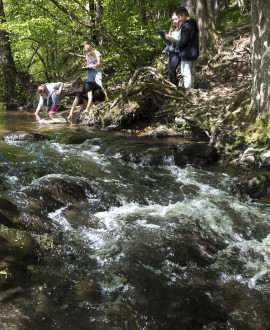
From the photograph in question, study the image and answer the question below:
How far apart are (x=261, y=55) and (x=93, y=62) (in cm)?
601

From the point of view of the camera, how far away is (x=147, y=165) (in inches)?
241

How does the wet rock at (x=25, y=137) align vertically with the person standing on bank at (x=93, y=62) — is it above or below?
below

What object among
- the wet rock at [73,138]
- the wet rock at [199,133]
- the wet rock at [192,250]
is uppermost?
the wet rock at [73,138]

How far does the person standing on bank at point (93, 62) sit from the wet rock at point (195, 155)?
17.0 ft

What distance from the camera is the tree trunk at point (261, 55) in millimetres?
5785

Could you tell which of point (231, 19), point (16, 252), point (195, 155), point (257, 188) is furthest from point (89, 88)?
point (231, 19)

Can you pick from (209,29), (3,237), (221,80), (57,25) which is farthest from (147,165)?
(57,25)

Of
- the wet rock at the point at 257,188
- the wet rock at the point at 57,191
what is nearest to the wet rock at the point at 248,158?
the wet rock at the point at 257,188

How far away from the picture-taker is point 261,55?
5.98 meters

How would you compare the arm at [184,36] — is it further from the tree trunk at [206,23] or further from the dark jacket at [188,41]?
the tree trunk at [206,23]

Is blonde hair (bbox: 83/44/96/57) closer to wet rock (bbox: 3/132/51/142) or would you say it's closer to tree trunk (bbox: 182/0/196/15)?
wet rock (bbox: 3/132/51/142)

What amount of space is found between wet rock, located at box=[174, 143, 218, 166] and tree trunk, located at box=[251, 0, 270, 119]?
1.20 m

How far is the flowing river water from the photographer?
A: 2.45 meters

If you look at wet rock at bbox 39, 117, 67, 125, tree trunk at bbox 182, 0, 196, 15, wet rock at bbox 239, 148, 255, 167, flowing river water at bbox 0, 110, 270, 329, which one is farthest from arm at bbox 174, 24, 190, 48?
tree trunk at bbox 182, 0, 196, 15
